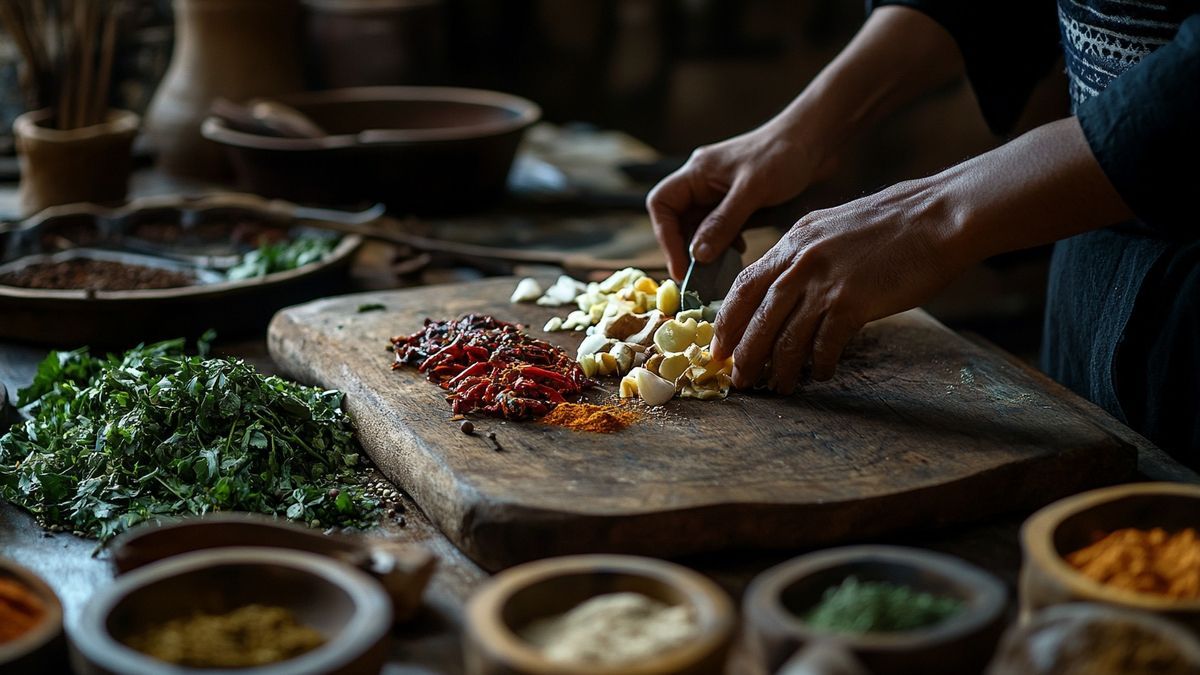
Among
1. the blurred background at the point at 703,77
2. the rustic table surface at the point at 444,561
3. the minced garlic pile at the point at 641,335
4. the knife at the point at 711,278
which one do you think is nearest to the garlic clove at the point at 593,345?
the minced garlic pile at the point at 641,335

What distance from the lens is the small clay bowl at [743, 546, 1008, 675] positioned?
103cm

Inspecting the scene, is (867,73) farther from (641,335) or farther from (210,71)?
(210,71)

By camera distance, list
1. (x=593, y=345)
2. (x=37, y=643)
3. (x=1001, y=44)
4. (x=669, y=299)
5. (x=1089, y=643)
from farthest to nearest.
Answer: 1. (x=1001, y=44)
2. (x=669, y=299)
3. (x=593, y=345)
4. (x=37, y=643)
5. (x=1089, y=643)

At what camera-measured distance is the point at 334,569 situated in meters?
1.18

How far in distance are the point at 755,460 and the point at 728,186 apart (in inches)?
35.9

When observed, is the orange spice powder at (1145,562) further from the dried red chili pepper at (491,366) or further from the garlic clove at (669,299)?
the garlic clove at (669,299)

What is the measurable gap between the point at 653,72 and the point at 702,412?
4.69 m

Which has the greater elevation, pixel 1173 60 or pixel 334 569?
pixel 1173 60

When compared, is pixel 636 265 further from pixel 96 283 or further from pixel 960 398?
pixel 96 283

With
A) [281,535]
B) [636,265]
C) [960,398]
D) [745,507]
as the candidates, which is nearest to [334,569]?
[281,535]

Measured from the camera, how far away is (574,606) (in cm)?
116

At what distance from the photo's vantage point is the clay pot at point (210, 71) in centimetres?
383

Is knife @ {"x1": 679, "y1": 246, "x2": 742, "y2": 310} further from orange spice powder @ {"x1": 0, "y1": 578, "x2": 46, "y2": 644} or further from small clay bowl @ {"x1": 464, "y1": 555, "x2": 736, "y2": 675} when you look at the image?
orange spice powder @ {"x1": 0, "y1": 578, "x2": 46, "y2": 644}

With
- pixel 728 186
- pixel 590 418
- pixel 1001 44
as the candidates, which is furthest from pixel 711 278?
pixel 1001 44
